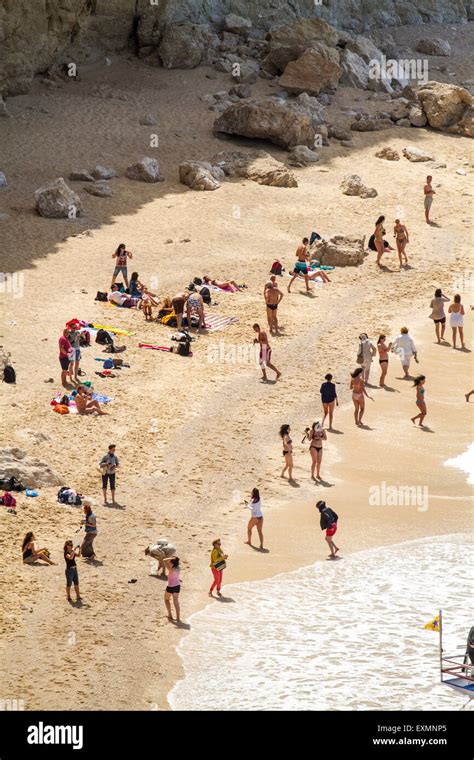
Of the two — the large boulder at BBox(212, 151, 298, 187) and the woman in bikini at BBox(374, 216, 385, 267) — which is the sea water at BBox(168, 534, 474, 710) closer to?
the woman in bikini at BBox(374, 216, 385, 267)

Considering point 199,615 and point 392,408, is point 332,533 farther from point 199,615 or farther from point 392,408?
point 392,408

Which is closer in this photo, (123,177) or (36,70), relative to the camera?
(123,177)

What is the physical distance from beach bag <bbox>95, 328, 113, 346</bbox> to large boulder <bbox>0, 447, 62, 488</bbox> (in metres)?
6.36

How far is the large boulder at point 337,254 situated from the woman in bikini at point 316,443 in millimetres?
Result: 11863

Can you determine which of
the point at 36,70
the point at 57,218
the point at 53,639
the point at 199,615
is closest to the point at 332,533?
the point at 199,615

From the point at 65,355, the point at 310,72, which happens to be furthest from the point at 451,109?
the point at 65,355

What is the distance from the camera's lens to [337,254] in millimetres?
38188

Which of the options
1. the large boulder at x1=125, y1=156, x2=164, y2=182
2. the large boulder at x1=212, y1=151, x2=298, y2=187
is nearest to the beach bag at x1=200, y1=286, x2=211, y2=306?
the large boulder at x1=125, y1=156, x2=164, y2=182

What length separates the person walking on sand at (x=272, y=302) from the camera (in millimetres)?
32812

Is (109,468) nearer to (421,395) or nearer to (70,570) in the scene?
(70,570)

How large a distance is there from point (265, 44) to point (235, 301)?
18.0 meters

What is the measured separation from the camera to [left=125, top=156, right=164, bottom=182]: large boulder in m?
41.7

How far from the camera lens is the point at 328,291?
3656 centimetres

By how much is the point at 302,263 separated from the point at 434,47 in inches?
820
